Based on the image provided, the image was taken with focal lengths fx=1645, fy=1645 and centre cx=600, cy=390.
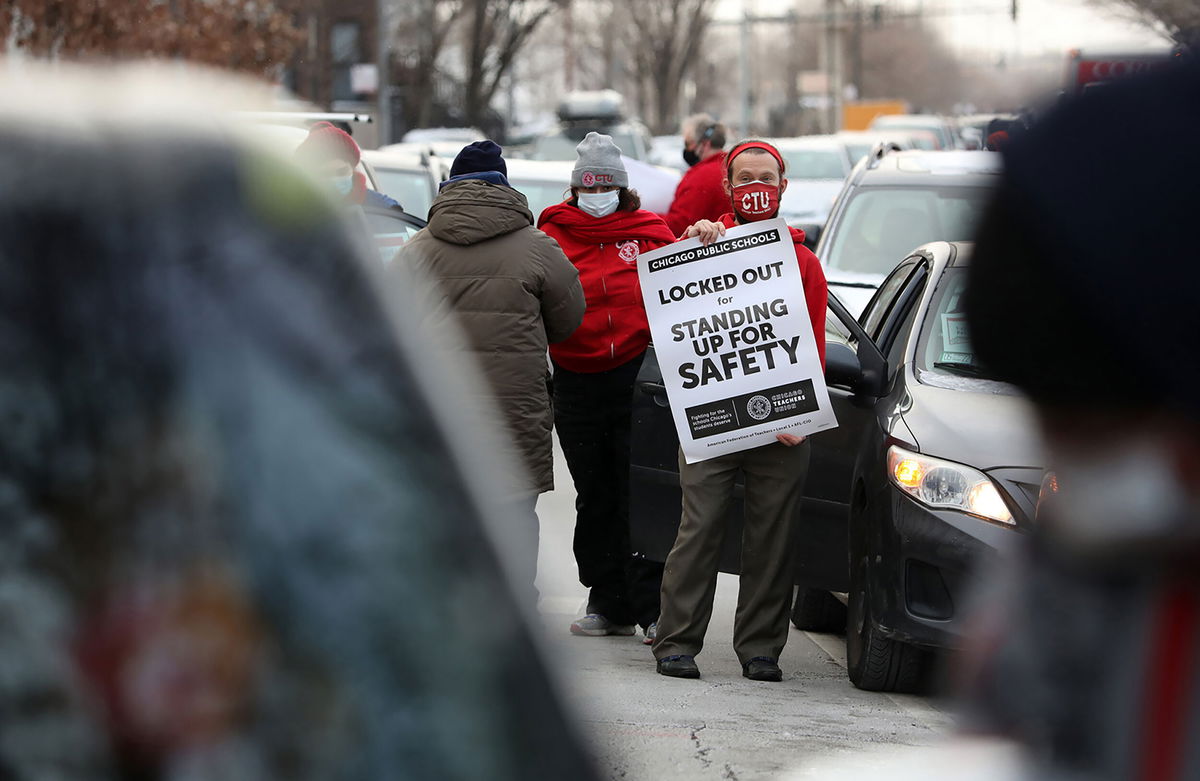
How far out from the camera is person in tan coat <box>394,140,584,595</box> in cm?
579

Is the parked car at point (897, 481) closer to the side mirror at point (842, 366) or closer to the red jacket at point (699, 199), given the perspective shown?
the side mirror at point (842, 366)

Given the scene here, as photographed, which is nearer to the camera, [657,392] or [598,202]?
[657,392]

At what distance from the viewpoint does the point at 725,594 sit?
8031 mm

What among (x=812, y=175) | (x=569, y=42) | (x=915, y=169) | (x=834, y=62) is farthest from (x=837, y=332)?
(x=834, y=62)

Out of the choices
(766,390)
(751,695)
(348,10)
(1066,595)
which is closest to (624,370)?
(766,390)

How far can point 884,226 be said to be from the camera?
10352mm

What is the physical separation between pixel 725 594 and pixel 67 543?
24.1ft

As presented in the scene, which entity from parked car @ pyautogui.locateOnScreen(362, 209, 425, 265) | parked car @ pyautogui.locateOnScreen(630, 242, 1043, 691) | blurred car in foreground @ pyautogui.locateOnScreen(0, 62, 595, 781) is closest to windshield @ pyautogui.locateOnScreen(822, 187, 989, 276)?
parked car @ pyautogui.locateOnScreen(362, 209, 425, 265)

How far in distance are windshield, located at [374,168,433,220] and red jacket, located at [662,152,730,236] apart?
217 centimetres

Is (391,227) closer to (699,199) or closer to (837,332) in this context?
(837,332)

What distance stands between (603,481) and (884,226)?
13.5ft

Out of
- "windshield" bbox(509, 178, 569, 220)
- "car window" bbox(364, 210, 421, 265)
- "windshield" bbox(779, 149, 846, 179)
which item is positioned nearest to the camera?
"car window" bbox(364, 210, 421, 265)

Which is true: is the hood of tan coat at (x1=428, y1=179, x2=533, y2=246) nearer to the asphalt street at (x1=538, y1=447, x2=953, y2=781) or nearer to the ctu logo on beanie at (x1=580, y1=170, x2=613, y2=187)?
the ctu logo on beanie at (x1=580, y1=170, x2=613, y2=187)

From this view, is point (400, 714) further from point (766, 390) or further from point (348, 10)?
point (348, 10)
